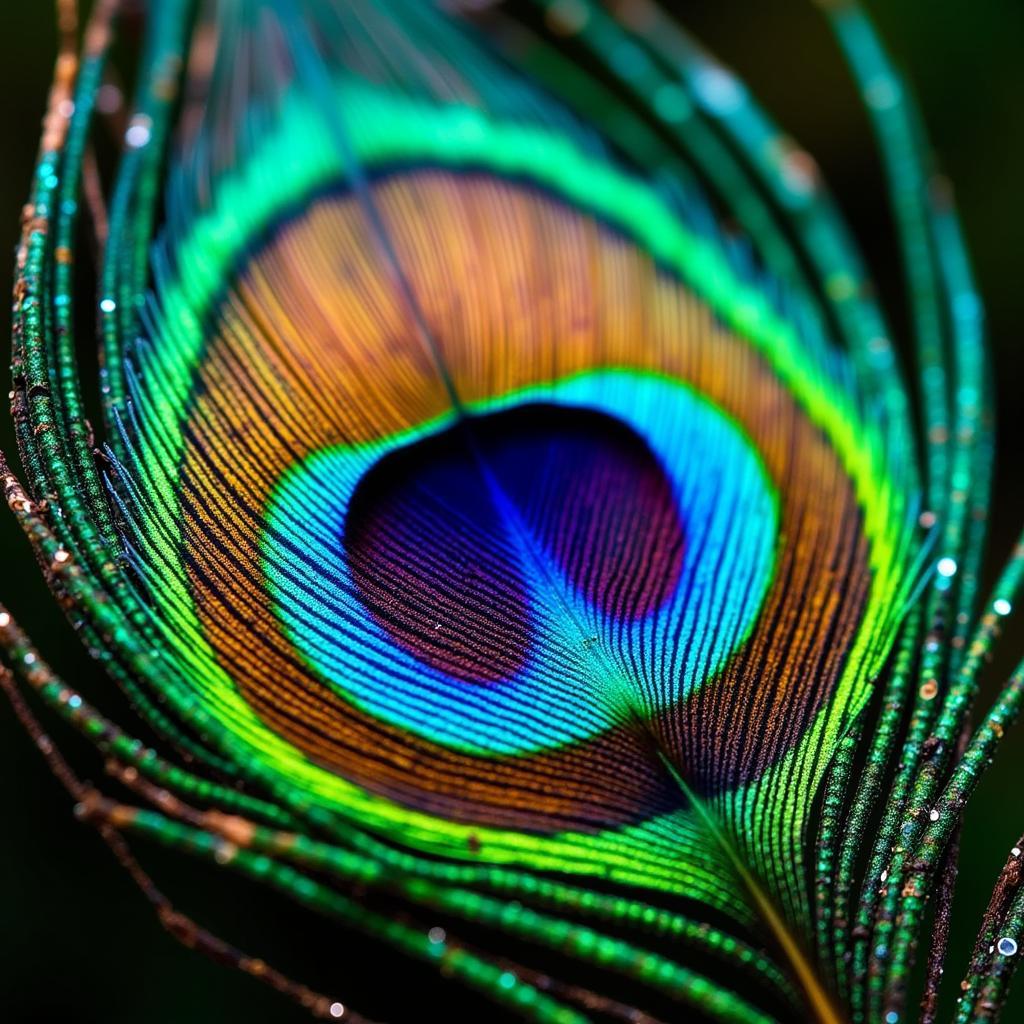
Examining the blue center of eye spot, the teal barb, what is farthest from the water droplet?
the blue center of eye spot

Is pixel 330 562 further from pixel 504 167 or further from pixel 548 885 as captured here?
pixel 504 167

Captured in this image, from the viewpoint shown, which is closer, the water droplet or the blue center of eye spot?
the blue center of eye spot

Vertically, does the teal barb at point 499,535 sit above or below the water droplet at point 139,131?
below

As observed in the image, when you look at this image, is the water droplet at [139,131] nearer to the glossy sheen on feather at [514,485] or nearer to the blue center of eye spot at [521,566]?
the glossy sheen on feather at [514,485]

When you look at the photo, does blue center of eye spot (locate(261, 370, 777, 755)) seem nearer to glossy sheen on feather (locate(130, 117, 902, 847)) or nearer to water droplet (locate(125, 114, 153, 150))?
glossy sheen on feather (locate(130, 117, 902, 847))

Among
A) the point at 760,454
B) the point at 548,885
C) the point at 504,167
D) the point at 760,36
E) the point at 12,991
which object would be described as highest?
the point at 760,36

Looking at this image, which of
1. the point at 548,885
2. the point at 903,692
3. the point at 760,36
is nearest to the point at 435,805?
the point at 548,885

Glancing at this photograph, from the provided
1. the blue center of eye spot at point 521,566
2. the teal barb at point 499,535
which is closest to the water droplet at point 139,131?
the teal barb at point 499,535
